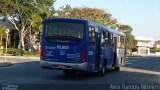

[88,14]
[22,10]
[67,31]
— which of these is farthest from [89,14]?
[67,31]

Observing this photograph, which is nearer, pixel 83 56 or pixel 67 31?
pixel 83 56

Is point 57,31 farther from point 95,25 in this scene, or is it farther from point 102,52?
point 102,52

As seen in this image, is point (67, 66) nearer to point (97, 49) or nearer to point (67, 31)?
point (67, 31)

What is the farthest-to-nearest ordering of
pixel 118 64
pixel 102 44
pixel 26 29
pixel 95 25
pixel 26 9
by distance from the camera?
pixel 26 29, pixel 26 9, pixel 118 64, pixel 102 44, pixel 95 25

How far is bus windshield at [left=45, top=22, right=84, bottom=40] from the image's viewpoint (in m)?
22.5

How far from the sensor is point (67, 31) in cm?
2256

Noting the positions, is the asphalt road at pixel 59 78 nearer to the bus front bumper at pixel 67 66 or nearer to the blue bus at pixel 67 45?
the bus front bumper at pixel 67 66

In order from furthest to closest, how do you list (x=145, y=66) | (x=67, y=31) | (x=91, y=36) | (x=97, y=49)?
(x=145, y=66), (x=97, y=49), (x=91, y=36), (x=67, y=31)

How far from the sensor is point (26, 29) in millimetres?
75250

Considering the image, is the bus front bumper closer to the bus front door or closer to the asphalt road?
the asphalt road

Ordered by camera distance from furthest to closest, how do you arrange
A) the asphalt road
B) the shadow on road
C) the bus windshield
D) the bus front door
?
the shadow on road → the bus front door → the bus windshield → the asphalt road

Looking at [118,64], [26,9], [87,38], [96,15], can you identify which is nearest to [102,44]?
[87,38]

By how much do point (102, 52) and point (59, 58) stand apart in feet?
13.8

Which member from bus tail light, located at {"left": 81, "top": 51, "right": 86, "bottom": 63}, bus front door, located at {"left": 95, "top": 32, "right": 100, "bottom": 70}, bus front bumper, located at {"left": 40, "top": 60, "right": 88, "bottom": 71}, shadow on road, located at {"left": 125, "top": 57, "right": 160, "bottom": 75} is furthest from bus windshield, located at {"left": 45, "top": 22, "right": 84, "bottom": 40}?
shadow on road, located at {"left": 125, "top": 57, "right": 160, "bottom": 75}
